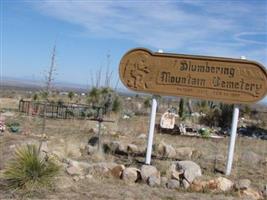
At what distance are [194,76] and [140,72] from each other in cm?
128

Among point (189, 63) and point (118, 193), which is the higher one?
point (189, 63)

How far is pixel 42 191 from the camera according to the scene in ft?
27.3

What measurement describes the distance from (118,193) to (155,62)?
4191 mm

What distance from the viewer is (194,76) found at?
1170 cm

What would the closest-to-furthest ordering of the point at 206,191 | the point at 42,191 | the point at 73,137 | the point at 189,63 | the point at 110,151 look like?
the point at 42,191 < the point at 206,191 < the point at 189,63 < the point at 110,151 < the point at 73,137


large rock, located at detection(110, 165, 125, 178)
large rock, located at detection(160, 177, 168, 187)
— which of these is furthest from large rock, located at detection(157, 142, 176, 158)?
large rock, located at detection(160, 177, 168, 187)

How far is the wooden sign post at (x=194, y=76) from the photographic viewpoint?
11.3m

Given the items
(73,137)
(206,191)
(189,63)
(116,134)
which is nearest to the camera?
(206,191)

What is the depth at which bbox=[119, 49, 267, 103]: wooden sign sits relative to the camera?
11.3 meters

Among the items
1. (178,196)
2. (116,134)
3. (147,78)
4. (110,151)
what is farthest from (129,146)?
(178,196)

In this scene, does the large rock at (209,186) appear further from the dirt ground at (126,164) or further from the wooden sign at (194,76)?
the wooden sign at (194,76)

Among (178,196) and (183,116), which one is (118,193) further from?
(183,116)

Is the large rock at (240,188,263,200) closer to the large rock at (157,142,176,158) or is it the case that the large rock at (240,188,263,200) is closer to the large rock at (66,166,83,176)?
the large rock at (66,166,83,176)

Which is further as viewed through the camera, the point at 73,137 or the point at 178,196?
the point at 73,137
